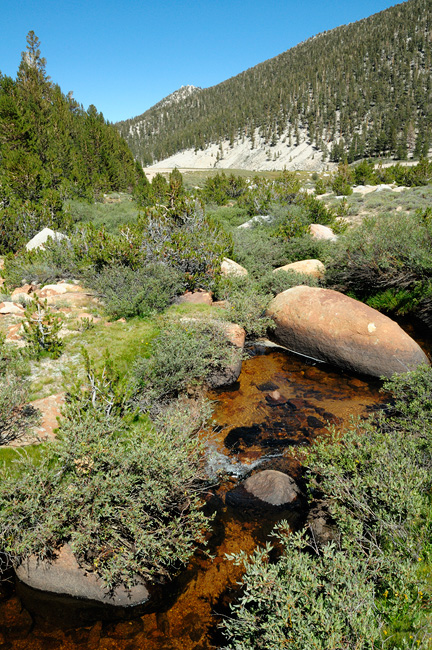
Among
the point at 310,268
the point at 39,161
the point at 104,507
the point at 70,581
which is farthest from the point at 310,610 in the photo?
the point at 39,161

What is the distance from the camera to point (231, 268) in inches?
494

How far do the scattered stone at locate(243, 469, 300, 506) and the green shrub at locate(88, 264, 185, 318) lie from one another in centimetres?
561

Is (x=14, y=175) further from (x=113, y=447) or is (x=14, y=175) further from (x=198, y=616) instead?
(x=198, y=616)

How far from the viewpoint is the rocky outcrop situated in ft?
13.2

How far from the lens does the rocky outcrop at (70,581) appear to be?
402cm

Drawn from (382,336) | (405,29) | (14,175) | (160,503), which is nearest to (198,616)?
(160,503)

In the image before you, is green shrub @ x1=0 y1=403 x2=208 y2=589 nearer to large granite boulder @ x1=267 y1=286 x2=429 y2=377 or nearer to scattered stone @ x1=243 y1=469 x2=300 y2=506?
scattered stone @ x1=243 y1=469 x2=300 y2=506

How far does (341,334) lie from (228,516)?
570cm

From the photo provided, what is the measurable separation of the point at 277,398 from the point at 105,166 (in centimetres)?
3227

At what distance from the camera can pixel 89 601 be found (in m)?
4.03

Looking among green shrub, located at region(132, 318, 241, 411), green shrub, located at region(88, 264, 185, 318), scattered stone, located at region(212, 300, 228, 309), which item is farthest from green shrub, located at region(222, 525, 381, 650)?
scattered stone, located at region(212, 300, 228, 309)

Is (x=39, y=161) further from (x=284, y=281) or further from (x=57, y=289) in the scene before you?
(x=284, y=281)

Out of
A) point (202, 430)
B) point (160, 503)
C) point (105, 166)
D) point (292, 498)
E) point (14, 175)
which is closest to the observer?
point (160, 503)

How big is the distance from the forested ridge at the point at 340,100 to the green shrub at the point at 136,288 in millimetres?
67820
